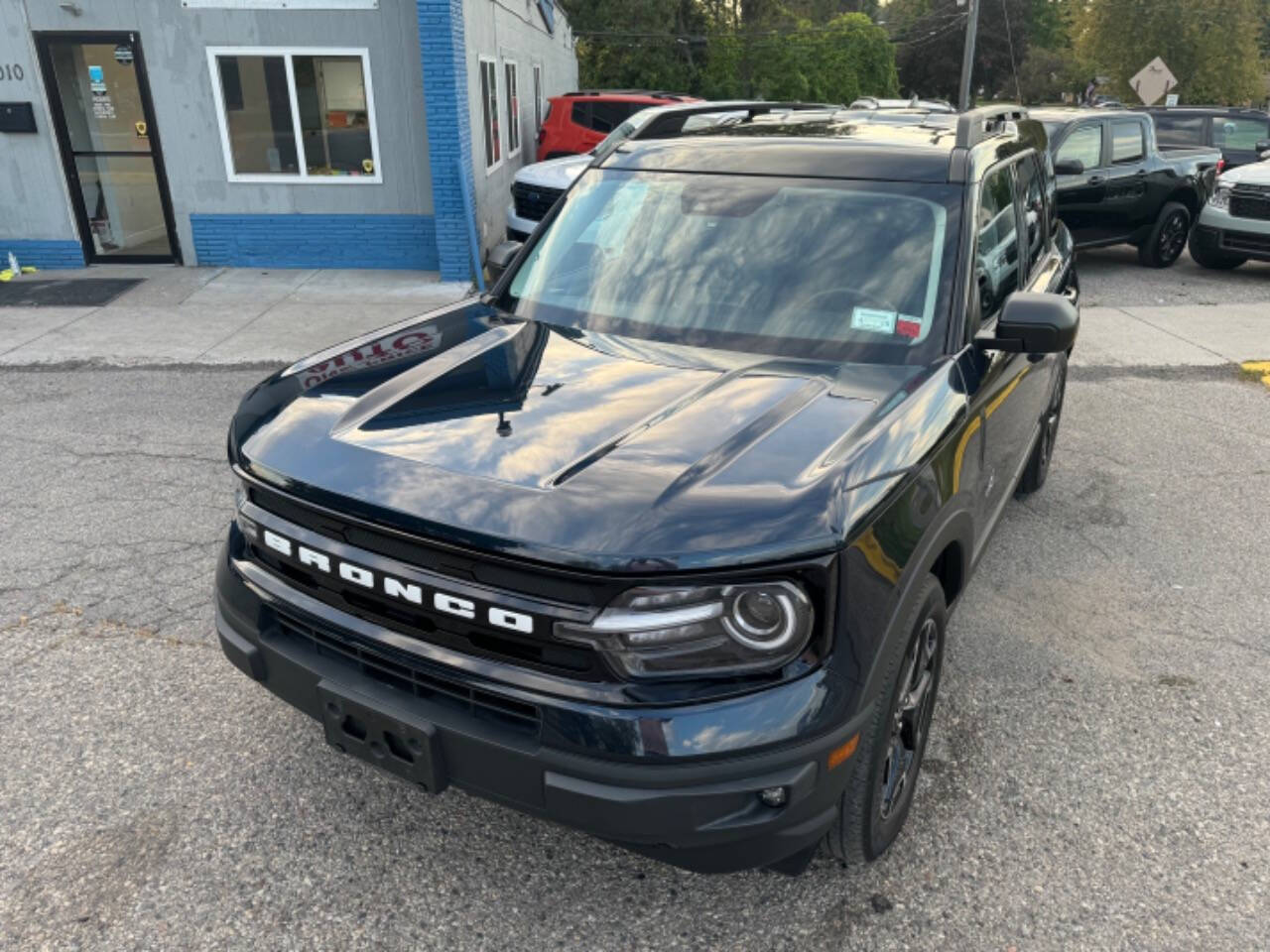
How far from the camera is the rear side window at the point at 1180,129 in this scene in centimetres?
1495

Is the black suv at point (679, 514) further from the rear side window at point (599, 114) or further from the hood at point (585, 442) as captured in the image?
the rear side window at point (599, 114)

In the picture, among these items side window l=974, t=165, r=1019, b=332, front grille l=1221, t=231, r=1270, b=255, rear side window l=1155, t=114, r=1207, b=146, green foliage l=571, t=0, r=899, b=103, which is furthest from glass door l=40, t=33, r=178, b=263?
green foliage l=571, t=0, r=899, b=103

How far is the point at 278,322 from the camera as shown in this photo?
8695 millimetres

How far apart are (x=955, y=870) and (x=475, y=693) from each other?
1447mm

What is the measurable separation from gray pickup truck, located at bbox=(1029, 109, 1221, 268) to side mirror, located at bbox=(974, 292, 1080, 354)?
340 inches

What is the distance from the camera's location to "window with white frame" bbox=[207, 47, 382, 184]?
1005 centimetres

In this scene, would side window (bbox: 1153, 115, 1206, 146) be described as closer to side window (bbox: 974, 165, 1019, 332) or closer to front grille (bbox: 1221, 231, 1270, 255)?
front grille (bbox: 1221, 231, 1270, 255)

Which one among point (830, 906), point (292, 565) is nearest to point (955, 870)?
point (830, 906)

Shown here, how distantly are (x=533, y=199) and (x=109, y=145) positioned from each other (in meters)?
4.61

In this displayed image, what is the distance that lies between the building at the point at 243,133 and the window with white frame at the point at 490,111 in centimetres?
43

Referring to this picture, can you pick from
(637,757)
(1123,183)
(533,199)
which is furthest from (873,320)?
(1123,183)

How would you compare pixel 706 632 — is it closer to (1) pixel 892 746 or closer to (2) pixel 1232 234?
(1) pixel 892 746

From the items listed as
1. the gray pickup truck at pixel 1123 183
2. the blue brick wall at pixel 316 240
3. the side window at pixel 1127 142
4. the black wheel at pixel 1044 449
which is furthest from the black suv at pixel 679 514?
the side window at pixel 1127 142

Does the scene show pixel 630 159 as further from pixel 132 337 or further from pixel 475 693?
pixel 132 337
